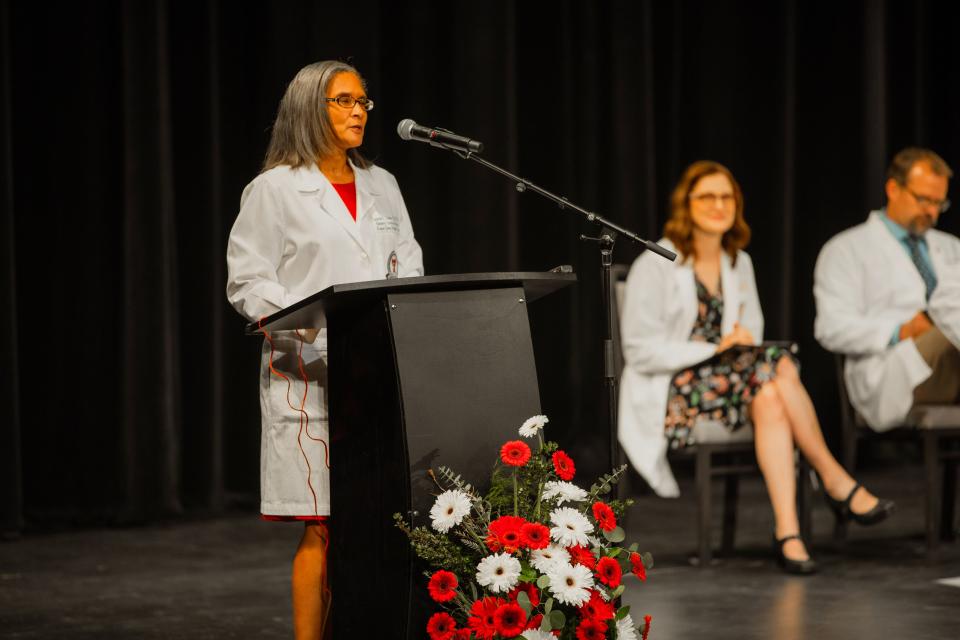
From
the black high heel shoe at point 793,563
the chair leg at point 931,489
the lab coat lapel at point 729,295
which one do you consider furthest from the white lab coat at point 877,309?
the black high heel shoe at point 793,563

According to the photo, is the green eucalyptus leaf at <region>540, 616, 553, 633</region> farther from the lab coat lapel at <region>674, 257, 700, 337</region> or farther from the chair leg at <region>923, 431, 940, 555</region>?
the chair leg at <region>923, 431, 940, 555</region>

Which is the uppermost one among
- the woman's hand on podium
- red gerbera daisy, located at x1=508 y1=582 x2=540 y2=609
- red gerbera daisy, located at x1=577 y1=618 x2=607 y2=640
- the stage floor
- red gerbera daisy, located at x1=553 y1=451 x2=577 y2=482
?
the woman's hand on podium

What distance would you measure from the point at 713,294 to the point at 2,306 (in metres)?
2.42

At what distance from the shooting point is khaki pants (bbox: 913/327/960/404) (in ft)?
13.8

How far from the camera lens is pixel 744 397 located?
156 inches

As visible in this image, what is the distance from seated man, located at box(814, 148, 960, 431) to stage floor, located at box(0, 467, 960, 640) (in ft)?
1.74

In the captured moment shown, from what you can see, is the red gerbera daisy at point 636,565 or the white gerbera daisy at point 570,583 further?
the red gerbera daisy at point 636,565

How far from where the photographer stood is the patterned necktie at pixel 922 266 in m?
4.41

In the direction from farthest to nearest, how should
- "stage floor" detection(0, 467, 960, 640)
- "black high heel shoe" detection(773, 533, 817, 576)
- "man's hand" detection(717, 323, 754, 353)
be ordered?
"man's hand" detection(717, 323, 754, 353), "black high heel shoe" detection(773, 533, 817, 576), "stage floor" detection(0, 467, 960, 640)

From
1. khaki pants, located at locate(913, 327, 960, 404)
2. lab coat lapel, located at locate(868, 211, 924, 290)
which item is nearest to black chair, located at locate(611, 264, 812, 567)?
khaki pants, located at locate(913, 327, 960, 404)

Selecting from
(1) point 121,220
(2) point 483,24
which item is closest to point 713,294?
(2) point 483,24

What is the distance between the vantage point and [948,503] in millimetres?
4301

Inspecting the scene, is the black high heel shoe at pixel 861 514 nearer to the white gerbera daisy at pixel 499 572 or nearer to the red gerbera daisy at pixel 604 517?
the red gerbera daisy at pixel 604 517

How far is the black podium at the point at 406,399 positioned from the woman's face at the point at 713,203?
1.99 metres
